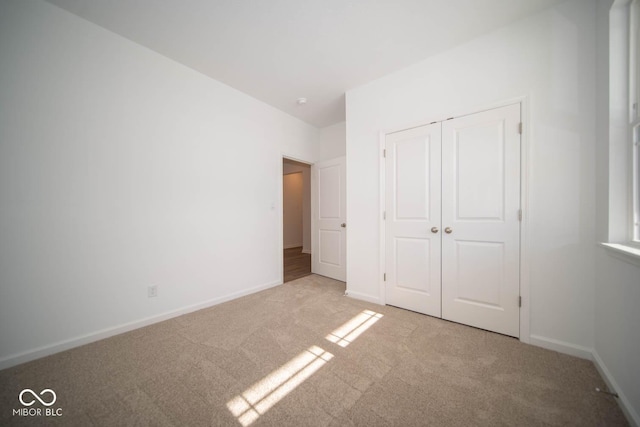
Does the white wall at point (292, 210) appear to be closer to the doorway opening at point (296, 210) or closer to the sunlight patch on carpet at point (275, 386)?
the doorway opening at point (296, 210)

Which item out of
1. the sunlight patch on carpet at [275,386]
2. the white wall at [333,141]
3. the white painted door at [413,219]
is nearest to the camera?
the sunlight patch on carpet at [275,386]

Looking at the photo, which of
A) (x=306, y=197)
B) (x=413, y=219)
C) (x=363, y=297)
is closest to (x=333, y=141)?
(x=413, y=219)

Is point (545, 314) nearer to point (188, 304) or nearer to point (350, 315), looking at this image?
point (350, 315)

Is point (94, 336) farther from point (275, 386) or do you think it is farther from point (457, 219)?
point (457, 219)

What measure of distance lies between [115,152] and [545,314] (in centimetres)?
401

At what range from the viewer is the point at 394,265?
265cm

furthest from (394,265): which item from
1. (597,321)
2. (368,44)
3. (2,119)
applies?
(2,119)

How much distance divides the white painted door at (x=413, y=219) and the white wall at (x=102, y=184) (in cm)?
201

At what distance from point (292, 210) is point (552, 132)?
20.9 feet

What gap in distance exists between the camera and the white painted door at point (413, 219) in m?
2.37

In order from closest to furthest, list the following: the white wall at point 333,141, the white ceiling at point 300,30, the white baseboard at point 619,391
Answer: the white baseboard at point 619,391 < the white ceiling at point 300,30 < the white wall at point 333,141

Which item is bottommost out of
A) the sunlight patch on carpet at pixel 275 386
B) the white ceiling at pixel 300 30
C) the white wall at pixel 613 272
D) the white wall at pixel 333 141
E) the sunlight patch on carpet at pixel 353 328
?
the sunlight patch on carpet at pixel 353 328

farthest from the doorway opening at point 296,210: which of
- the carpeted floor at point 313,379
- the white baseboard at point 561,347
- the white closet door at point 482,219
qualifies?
the white baseboard at point 561,347

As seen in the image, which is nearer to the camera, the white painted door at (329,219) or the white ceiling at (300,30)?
the white ceiling at (300,30)
